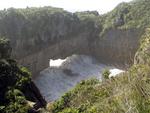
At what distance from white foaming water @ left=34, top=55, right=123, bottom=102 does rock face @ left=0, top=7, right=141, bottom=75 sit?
0.87 metres

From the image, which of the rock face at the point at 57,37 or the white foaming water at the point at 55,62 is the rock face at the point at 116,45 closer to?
the rock face at the point at 57,37

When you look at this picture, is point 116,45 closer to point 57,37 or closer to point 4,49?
point 57,37

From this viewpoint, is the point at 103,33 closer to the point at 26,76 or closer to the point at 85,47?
the point at 85,47

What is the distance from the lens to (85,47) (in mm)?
56562

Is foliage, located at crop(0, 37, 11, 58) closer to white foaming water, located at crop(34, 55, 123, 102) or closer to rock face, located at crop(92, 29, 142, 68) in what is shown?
white foaming water, located at crop(34, 55, 123, 102)

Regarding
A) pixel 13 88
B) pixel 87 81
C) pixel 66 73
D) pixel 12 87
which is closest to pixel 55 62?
pixel 66 73

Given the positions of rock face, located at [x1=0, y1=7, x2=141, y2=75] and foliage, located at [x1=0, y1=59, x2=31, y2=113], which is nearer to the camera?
foliage, located at [x1=0, y1=59, x2=31, y2=113]

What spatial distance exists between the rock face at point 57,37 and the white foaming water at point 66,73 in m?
0.87

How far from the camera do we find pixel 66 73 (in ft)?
163

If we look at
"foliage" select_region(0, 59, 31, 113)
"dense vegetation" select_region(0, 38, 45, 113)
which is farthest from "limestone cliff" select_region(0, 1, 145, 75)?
"foliage" select_region(0, 59, 31, 113)

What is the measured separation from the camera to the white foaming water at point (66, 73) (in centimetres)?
4394

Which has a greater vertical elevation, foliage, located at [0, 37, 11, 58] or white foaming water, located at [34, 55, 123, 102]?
foliage, located at [0, 37, 11, 58]

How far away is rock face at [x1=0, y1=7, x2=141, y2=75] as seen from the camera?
47438 millimetres

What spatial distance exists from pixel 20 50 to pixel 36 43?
319 cm
